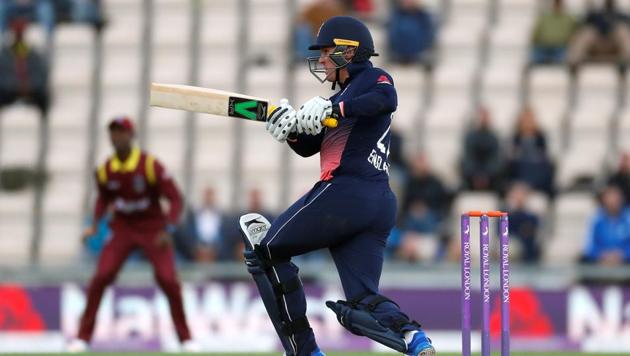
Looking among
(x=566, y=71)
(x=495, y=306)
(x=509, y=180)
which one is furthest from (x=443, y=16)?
(x=495, y=306)

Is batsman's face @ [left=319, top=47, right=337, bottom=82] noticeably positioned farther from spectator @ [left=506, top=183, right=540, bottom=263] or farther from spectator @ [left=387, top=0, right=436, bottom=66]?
spectator @ [left=387, top=0, right=436, bottom=66]

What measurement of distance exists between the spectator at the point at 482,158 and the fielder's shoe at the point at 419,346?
703cm

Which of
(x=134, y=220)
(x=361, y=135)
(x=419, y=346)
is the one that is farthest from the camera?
(x=134, y=220)

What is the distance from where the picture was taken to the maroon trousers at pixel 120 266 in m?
11.2

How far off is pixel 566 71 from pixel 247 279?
391 centimetres

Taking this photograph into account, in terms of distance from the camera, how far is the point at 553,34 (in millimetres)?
15117

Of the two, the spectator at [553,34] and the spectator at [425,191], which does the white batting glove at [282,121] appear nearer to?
the spectator at [425,191]

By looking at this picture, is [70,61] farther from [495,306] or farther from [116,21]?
[495,306]

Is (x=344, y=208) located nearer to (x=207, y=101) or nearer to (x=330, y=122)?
(x=330, y=122)

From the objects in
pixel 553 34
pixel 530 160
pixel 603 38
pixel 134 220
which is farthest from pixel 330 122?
pixel 603 38

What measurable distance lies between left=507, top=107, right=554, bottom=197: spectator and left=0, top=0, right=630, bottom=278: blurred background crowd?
0.01 metres

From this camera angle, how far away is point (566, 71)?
49.6 ft

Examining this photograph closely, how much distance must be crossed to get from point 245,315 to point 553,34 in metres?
4.19

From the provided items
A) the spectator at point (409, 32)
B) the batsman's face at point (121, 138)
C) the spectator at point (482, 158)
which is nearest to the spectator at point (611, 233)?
the spectator at point (482, 158)
